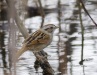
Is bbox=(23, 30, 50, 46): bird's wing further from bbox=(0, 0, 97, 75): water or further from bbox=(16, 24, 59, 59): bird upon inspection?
bbox=(0, 0, 97, 75): water

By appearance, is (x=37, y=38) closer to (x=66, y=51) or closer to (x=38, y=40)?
(x=38, y=40)

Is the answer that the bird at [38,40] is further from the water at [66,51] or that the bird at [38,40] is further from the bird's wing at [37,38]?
the water at [66,51]

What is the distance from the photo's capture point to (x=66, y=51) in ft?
31.3

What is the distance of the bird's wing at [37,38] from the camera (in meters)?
8.16

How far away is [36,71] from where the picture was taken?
8703mm

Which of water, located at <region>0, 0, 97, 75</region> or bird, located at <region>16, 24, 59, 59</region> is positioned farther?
water, located at <region>0, 0, 97, 75</region>

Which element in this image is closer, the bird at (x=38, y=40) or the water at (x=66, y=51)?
the bird at (x=38, y=40)

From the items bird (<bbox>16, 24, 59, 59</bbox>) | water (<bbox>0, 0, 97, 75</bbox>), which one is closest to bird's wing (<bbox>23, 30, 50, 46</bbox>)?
bird (<bbox>16, 24, 59, 59</bbox>)

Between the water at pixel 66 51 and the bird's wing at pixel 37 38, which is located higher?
the bird's wing at pixel 37 38

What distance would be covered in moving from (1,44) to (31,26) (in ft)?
5.50

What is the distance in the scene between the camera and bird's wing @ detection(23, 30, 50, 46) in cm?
816

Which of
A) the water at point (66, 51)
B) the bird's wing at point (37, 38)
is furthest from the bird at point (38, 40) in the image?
the water at point (66, 51)

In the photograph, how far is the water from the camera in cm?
862

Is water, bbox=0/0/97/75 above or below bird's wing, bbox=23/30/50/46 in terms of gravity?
below
